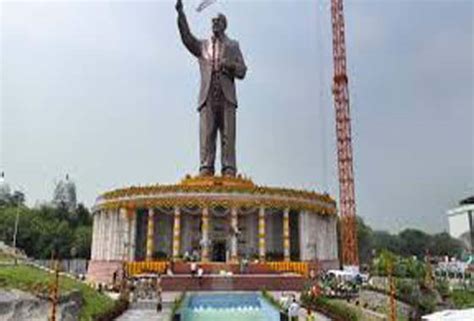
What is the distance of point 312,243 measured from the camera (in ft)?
140

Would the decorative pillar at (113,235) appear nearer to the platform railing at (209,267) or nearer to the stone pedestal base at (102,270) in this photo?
the stone pedestal base at (102,270)

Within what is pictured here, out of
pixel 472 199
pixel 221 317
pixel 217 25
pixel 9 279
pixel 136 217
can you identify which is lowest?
pixel 221 317

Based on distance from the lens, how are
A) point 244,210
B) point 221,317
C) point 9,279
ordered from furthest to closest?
1. point 244,210
2. point 221,317
3. point 9,279

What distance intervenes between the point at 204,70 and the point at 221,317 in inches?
1189

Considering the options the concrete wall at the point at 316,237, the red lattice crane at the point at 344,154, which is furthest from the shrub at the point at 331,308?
the red lattice crane at the point at 344,154

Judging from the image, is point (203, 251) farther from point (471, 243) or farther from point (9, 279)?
point (471, 243)

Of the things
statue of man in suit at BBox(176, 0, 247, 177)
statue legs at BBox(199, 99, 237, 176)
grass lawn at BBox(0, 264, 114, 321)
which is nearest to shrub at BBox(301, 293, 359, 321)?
grass lawn at BBox(0, 264, 114, 321)

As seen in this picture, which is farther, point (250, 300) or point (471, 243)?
point (471, 243)

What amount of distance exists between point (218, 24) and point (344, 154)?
23.9 m

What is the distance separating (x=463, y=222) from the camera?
9712 centimetres

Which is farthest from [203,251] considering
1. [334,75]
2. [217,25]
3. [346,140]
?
[334,75]

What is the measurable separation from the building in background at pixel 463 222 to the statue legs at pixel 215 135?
6017 cm

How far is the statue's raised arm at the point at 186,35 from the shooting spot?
45000 millimetres

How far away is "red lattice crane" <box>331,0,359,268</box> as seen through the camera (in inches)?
2424
